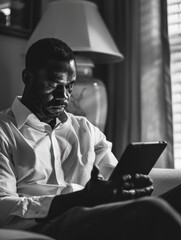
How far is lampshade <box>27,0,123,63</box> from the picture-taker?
202 cm

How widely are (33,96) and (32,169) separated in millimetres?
237

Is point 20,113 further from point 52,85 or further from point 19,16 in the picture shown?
point 19,16

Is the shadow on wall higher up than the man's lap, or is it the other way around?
the shadow on wall

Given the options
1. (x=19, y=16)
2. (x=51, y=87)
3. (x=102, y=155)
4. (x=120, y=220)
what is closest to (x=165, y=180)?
(x=102, y=155)

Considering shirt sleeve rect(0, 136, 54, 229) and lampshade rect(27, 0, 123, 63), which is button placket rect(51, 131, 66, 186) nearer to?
shirt sleeve rect(0, 136, 54, 229)

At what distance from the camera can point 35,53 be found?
1.48 m

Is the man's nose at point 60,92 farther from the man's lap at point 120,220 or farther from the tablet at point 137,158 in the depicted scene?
the man's lap at point 120,220

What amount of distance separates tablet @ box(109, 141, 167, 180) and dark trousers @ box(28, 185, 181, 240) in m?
0.29

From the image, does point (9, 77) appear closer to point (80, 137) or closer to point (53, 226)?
point (80, 137)

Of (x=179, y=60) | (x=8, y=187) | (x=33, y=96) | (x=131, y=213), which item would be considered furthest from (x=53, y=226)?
(x=179, y=60)

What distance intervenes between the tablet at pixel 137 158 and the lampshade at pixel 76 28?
0.81 metres

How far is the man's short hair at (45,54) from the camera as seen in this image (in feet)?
4.79

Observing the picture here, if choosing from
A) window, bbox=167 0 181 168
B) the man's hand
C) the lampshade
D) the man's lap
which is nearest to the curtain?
window, bbox=167 0 181 168

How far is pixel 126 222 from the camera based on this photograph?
82 cm
